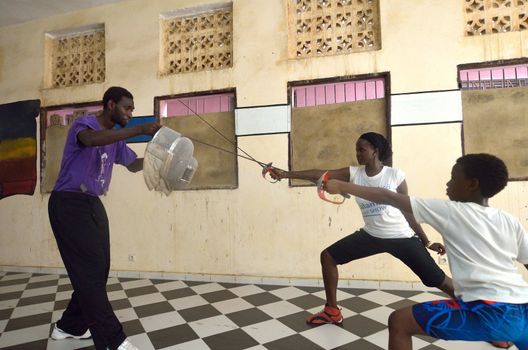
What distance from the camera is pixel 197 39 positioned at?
348 centimetres

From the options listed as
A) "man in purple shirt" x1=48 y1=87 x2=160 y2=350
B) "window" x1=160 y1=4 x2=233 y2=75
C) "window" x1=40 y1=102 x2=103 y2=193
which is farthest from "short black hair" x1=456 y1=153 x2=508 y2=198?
"window" x1=40 y1=102 x2=103 y2=193

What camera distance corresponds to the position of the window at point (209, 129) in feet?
11.0

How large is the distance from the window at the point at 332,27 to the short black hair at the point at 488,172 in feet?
7.27

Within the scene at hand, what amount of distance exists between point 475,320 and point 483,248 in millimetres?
233

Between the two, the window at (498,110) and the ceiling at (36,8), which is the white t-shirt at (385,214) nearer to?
the window at (498,110)

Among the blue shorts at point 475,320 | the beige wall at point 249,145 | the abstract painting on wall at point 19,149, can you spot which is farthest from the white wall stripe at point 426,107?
the abstract painting on wall at point 19,149

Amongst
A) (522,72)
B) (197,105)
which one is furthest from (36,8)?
(522,72)

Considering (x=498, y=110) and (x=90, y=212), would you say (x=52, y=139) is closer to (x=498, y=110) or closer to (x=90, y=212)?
(x=90, y=212)

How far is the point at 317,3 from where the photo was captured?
3.16 m

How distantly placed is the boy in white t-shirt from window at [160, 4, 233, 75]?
9.03 ft

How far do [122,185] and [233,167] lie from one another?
132 centimetres

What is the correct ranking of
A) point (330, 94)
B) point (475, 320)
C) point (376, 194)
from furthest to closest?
point (330, 94)
point (376, 194)
point (475, 320)

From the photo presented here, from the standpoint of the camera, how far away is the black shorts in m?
1.83

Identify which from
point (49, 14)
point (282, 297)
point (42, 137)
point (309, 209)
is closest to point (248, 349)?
point (282, 297)
